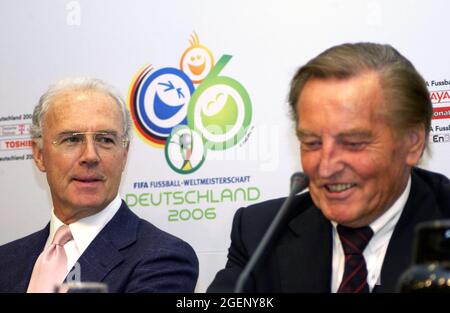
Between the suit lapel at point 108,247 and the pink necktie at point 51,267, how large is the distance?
58 millimetres

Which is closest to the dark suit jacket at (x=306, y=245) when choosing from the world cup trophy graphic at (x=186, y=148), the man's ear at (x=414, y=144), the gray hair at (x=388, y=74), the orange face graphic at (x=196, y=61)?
the man's ear at (x=414, y=144)

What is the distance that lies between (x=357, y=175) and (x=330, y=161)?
9 cm

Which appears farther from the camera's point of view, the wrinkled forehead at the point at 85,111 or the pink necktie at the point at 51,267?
the wrinkled forehead at the point at 85,111

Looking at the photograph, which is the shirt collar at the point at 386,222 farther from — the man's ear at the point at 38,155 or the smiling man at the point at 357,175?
the man's ear at the point at 38,155

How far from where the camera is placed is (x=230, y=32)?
11.3 ft

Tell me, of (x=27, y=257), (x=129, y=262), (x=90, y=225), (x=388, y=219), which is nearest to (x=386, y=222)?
(x=388, y=219)

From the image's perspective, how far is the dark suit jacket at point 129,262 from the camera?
2.77 m

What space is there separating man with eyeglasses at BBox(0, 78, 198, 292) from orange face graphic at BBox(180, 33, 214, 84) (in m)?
Answer: 0.41

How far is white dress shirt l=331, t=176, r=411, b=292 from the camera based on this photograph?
2388 millimetres

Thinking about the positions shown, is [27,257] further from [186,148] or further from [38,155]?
[186,148]

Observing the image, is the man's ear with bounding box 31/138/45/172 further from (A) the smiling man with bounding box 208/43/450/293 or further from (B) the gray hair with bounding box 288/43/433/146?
(B) the gray hair with bounding box 288/43/433/146

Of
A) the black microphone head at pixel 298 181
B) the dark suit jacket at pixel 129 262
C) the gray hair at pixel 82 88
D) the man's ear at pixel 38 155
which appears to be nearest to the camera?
the black microphone head at pixel 298 181

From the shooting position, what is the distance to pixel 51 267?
293 cm
